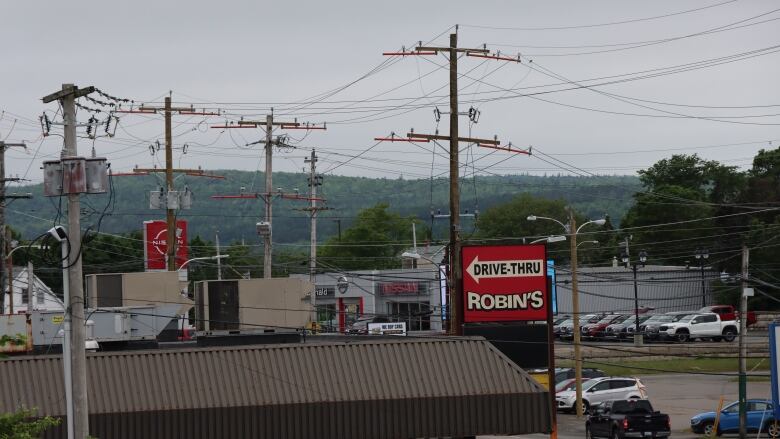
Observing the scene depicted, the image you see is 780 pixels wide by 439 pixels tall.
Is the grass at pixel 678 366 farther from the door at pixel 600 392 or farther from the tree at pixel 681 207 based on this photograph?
the tree at pixel 681 207

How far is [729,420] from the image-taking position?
143 feet

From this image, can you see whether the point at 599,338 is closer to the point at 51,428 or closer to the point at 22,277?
the point at 22,277

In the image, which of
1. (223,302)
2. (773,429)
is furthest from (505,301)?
(223,302)

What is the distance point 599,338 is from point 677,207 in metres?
40.3

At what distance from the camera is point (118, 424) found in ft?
94.4

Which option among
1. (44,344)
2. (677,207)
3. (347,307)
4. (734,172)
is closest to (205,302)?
(44,344)

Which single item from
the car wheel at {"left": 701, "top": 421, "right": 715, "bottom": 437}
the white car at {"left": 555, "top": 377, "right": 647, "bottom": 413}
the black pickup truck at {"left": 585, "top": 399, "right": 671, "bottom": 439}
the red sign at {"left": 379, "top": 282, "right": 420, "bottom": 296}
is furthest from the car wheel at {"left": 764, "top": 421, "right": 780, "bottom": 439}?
the red sign at {"left": 379, "top": 282, "right": 420, "bottom": 296}

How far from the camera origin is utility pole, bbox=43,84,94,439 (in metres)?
22.3

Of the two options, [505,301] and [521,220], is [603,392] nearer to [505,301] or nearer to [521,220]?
[505,301]

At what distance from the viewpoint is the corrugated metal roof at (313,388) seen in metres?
29.2

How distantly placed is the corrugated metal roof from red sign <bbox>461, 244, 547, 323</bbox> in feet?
38.5

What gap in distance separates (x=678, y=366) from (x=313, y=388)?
1747 inches

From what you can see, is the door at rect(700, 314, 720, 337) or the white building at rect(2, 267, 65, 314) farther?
the white building at rect(2, 267, 65, 314)

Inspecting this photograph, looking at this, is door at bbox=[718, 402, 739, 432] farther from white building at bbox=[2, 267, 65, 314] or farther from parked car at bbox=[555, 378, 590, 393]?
white building at bbox=[2, 267, 65, 314]
